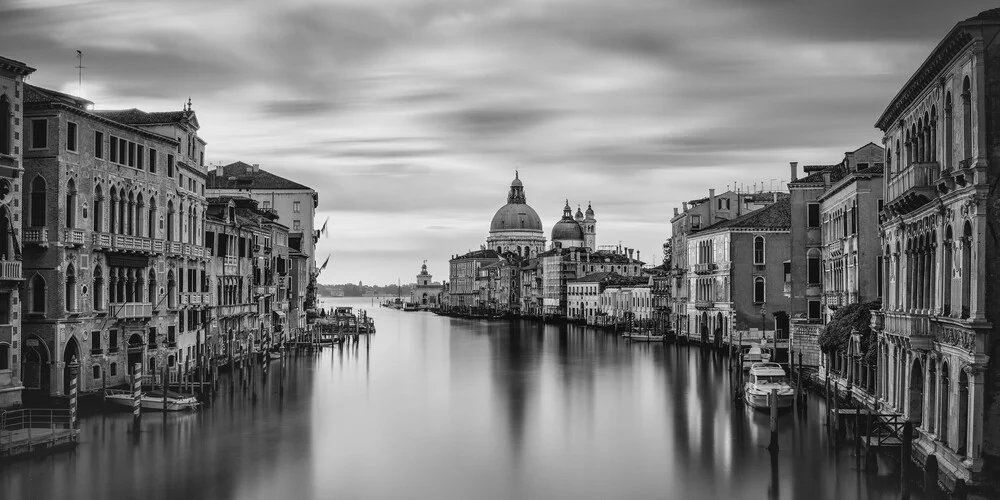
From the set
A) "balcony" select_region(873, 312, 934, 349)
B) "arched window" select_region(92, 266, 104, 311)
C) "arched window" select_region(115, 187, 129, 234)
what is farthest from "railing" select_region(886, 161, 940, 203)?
"arched window" select_region(115, 187, 129, 234)

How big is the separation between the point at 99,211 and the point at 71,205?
1.28m

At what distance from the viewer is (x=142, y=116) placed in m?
29.0

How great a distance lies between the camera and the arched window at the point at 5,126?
20.5 meters

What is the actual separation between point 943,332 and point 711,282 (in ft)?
111

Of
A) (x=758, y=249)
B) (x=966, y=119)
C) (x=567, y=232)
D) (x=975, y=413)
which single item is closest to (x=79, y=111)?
(x=966, y=119)

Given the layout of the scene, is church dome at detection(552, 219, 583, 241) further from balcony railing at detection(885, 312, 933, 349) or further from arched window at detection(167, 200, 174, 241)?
balcony railing at detection(885, 312, 933, 349)

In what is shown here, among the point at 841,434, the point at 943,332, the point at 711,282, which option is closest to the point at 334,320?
the point at 711,282

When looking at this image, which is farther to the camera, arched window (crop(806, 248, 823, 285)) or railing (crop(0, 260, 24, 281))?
arched window (crop(806, 248, 823, 285))

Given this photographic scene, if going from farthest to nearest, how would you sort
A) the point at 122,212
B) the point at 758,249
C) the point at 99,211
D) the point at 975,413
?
1. the point at 758,249
2. the point at 122,212
3. the point at 99,211
4. the point at 975,413

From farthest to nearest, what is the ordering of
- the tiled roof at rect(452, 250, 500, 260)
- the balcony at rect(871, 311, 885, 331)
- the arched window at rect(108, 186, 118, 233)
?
the tiled roof at rect(452, 250, 500, 260) < the arched window at rect(108, 186, 118, 233) < the balcony at rect(871, 311, 885, 331)

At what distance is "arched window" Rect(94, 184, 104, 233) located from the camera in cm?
2459

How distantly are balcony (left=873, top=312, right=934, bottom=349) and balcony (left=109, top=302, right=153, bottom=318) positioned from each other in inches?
737

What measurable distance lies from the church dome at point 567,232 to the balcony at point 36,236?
10795cm

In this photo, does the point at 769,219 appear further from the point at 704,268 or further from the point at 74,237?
the point at 74,237
